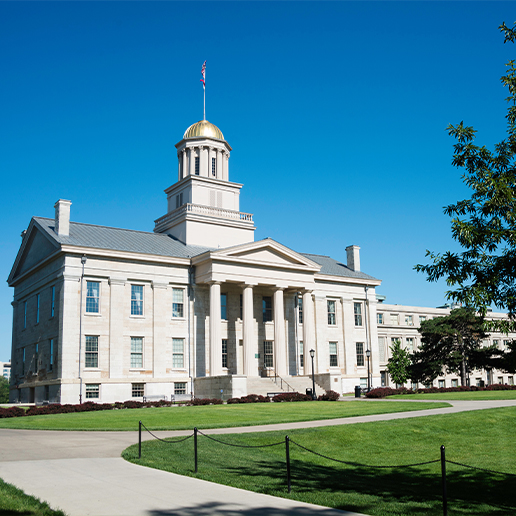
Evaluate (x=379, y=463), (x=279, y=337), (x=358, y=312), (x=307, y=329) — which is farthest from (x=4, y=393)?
(x=379, y=463)

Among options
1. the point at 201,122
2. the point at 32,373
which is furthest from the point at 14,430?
the point at 201,122

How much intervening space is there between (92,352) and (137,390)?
511cm

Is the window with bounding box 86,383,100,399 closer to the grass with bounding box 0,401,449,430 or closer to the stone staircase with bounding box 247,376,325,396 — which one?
the stone staircase with bounding box 247,376,325,396

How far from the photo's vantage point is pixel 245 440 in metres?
20.9

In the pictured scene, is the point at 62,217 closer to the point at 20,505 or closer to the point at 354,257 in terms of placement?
the point at 354,257

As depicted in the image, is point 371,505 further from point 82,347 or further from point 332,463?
point 82,347

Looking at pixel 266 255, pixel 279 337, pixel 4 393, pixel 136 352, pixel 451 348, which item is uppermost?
pixel 266 255

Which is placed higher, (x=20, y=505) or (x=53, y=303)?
(x=53, y=303)

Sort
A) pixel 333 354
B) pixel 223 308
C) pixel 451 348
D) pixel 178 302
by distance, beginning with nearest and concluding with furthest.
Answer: pixel 178 302 < pixel 223 308 < pixel 333 354 < pixel 451 348

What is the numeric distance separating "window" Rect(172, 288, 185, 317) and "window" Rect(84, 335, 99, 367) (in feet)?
25.3

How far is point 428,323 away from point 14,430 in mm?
54885

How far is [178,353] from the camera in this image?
5175 centimetres

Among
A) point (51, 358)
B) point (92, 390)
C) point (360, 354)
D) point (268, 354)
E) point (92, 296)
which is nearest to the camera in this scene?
point (92, 390)

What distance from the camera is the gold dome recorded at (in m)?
63.7
